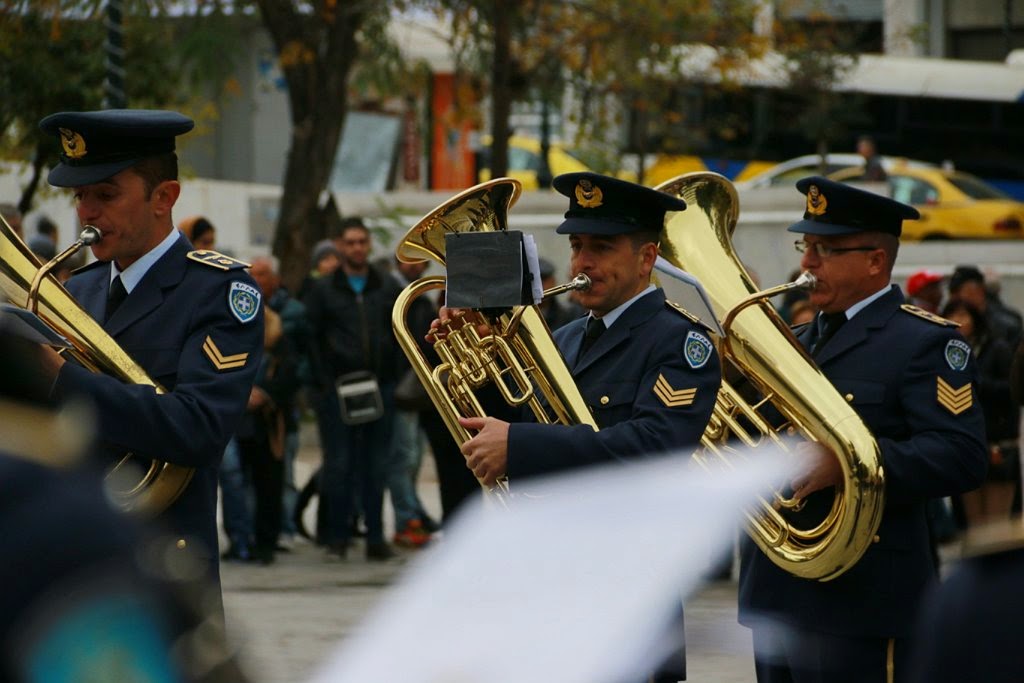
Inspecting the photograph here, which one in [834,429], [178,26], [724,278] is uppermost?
[178,26]

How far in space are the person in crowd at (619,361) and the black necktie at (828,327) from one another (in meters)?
0.45

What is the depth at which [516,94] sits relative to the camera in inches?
590

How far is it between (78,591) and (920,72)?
27398mm

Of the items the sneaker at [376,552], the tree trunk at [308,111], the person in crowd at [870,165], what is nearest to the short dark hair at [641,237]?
the sneaker at [376,552]

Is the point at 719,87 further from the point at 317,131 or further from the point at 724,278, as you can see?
the point at 724,278

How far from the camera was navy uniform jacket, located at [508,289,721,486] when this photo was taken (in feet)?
12.7

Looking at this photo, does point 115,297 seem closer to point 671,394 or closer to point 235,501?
point 671,394

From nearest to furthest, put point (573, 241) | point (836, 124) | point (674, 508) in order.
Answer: point (674, 508)
point (573, 241)
point (836, 124)

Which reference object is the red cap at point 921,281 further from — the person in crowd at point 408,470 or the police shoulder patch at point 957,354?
the police shoulder patch at point 957,354

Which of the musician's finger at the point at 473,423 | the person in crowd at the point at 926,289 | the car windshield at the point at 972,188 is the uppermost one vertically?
the musician's finger at the point at 473,423

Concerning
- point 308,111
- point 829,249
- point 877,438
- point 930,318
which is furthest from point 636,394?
point 308,111

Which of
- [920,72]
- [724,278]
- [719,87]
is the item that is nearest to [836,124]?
[920,72]

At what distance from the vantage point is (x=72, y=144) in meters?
3.91

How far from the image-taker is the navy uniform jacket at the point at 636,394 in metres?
3.88
